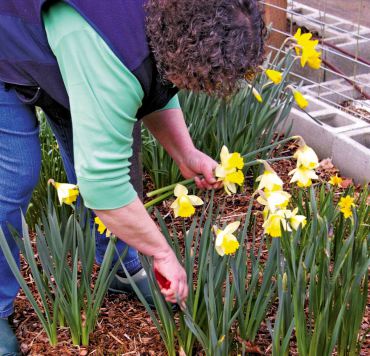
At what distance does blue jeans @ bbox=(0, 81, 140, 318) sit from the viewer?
1947mm

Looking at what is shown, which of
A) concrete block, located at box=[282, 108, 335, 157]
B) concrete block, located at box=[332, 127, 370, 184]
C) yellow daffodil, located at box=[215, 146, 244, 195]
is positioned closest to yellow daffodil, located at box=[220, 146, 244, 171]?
yellow daffodil, located at box=[215, 146, 244, 195]

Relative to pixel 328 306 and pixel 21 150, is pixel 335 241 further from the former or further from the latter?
pixel 21 150

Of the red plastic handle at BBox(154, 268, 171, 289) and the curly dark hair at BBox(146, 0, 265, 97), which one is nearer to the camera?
the curly dark hair at BBox(146, 0, 265, 97)

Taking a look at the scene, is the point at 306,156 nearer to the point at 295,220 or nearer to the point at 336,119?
the point at 295,220

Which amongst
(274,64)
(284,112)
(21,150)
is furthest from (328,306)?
(274,64)

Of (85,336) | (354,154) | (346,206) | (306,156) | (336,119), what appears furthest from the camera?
(336,119)

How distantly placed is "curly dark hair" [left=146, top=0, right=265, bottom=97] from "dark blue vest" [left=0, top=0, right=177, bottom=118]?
0.14 feet

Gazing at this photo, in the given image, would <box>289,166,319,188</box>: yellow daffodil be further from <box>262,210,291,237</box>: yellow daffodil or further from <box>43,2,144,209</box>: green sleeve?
<box>43,2,144,209</box>: green sleeve

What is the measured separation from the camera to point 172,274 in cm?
179

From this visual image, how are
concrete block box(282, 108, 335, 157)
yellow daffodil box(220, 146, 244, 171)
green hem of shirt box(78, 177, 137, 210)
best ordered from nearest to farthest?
green hem of shirt box(78, 177, 137, 210)
yellow daffodil box(220, 146, 244, 171)
concrete block box(282, 108, 335, 157)

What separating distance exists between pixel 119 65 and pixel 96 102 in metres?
0.09

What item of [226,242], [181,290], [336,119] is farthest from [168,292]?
[336,119]

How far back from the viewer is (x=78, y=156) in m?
1.61

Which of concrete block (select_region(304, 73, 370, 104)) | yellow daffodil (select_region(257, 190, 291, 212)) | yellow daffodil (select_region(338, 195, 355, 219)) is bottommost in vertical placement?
concrete block (select_region(304, 73, 370, 104))
